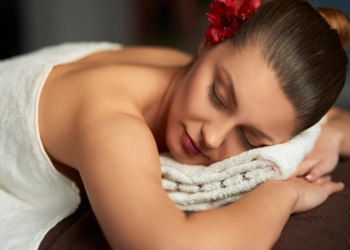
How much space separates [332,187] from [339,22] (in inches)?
15.6

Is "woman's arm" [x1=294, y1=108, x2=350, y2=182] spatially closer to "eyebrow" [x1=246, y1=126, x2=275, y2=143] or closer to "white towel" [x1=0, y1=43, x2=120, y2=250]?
"eyebrow" [x1=246, y1=126, x2=275, y2=143]

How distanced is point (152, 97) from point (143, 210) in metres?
0.41

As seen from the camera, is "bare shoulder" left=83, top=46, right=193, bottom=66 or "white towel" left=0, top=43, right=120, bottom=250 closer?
"white towel" left=0, top=43, right=120, bottom=250

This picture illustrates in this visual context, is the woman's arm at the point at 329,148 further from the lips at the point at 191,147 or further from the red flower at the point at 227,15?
the red flower at the point at 227,15

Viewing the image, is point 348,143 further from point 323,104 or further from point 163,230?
point 163,230

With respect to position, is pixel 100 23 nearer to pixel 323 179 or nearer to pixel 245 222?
pixel 323 179

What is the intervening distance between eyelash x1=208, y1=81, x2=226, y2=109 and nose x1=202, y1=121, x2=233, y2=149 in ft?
0.13

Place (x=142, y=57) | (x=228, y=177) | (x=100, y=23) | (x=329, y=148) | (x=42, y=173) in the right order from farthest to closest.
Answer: (x=100, y=23) → (x=142, y=57) → (x=329, y=148) → (x=42, y=173) → (x=228, y=177)

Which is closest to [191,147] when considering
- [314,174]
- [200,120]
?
[200,120]

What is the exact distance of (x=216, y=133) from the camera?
100 centimetres

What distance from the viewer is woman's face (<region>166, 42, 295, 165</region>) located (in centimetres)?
98

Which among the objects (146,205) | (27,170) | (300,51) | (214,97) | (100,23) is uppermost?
(300,51)

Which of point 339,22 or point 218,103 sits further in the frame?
point 339,22

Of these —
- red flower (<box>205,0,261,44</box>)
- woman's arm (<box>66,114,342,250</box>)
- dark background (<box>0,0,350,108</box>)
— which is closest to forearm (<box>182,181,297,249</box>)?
woman's arm (<box>66,114,342,250</box>)
